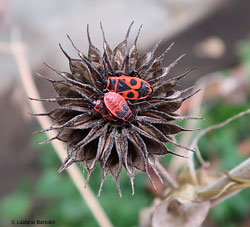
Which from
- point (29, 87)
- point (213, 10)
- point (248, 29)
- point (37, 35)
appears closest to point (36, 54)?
point (37, 35)

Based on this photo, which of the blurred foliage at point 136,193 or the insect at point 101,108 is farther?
the blurred foliage at point 136,193

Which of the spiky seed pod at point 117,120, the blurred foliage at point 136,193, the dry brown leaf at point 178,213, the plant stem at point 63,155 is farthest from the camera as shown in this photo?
the blurred foliage at point 136,193

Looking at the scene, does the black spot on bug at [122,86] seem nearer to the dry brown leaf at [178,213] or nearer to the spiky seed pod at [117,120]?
the spiky seed pod at [117,120]

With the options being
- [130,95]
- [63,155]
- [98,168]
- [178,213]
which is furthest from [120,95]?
[98,168]

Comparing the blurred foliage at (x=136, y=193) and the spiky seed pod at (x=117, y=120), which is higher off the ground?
the spiky seed pod at (x=117, y=120)

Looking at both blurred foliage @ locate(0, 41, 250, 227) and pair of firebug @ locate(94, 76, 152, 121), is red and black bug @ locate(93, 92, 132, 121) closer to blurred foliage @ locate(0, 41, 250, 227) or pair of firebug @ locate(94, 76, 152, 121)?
pair of firebug @ locate(94, 76, 152, 121)

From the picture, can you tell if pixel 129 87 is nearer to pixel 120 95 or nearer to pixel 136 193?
pixel 120 95

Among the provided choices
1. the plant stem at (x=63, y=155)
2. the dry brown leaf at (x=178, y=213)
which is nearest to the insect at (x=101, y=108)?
the dry brown leaf at (x=178, y=213)
